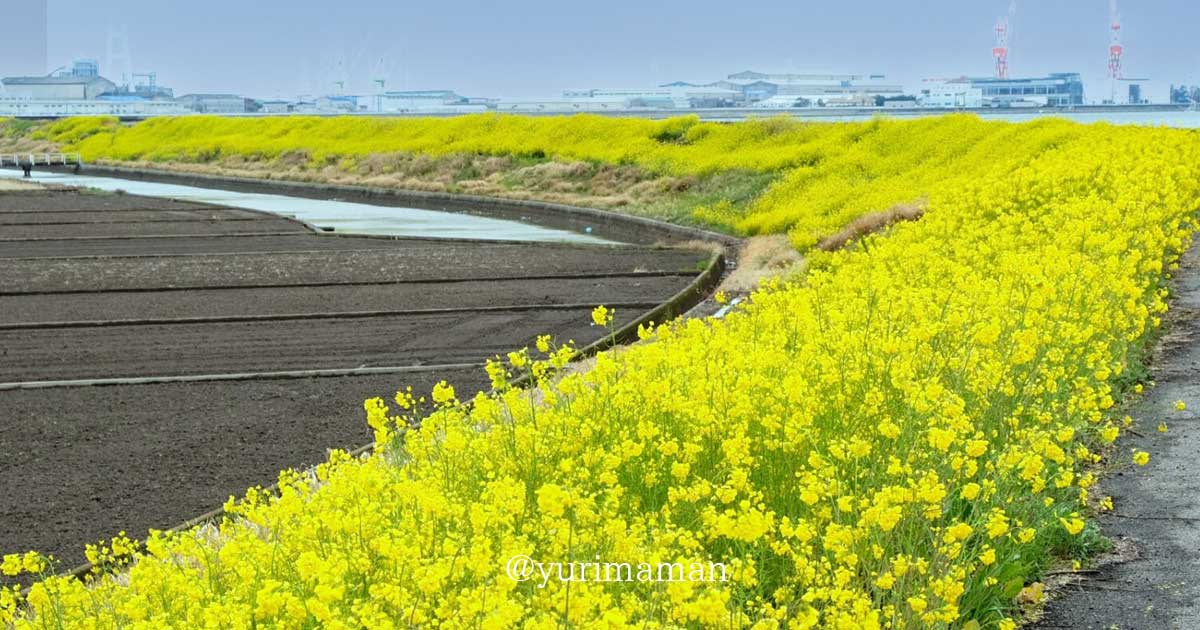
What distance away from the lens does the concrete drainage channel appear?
829cm

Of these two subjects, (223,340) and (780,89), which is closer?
(223,340)

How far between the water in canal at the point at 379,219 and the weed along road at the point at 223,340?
10.7 ft

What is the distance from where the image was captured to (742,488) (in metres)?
4.07

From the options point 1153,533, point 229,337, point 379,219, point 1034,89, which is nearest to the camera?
point 1153,533

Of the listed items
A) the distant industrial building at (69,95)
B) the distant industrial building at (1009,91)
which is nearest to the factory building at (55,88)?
the distant industrial building at (69,95)

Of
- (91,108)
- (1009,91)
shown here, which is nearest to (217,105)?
(91,108)

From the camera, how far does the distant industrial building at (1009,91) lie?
93.7m

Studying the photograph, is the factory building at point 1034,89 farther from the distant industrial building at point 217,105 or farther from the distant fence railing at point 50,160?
the distant industrial building at point 217,105

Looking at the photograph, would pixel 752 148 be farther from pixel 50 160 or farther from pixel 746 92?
pixel 746 92

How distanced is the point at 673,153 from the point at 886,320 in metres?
31.0

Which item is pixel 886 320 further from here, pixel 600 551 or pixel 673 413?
pixel 600 551

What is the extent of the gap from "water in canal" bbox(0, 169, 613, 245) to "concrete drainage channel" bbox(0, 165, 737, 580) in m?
2.74

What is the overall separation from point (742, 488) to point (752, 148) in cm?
3346

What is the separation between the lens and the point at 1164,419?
669cm
